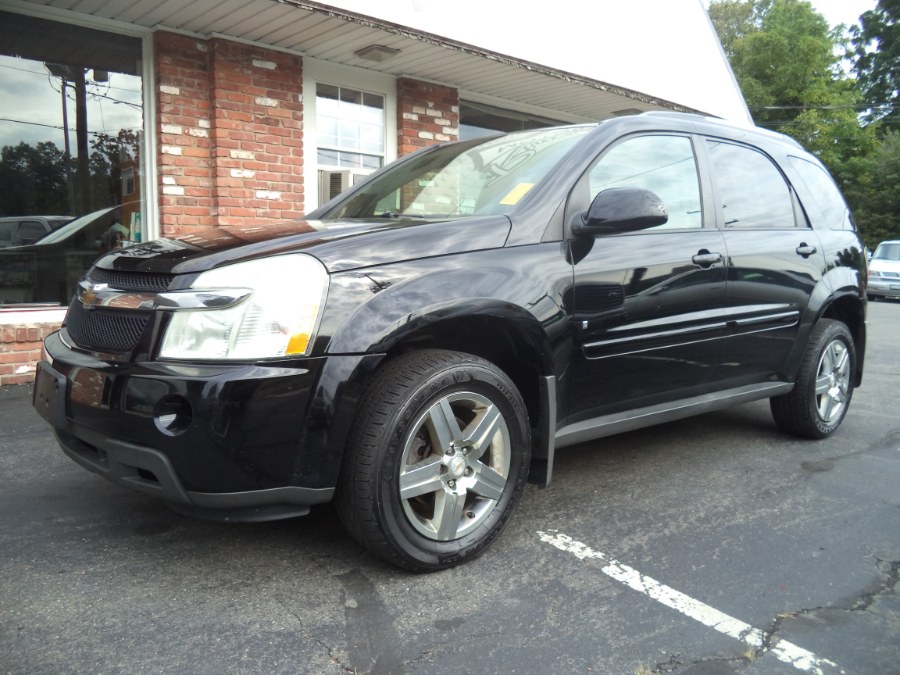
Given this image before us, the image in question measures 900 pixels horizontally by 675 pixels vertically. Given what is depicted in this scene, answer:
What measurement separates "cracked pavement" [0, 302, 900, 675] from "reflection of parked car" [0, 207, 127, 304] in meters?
2.92

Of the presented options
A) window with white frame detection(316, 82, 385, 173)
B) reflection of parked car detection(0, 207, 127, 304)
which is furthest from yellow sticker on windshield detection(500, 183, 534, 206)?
window with white frame detection(316, 82, 385, 173)

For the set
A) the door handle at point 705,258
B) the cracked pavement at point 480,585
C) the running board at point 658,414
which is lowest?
the cracked pavement at point 480,585

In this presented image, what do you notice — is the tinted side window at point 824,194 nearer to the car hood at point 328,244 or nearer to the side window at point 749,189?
the side window at point 749,189

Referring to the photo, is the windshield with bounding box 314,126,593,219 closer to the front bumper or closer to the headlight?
the headlight

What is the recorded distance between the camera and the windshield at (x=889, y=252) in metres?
20.6

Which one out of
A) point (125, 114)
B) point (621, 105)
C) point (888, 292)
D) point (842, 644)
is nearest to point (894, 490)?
point (842, 644)

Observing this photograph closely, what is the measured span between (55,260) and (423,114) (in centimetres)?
427

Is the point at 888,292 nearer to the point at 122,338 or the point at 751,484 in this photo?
the point at 751,484

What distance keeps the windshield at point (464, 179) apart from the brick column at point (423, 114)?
4.51 meters

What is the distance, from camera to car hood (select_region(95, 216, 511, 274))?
7.77 feet

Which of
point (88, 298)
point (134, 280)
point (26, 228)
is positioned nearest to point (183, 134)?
point (26, 228)

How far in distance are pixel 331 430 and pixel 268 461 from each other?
0.70ft

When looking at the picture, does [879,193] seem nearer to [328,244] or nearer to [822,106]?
[822,106]

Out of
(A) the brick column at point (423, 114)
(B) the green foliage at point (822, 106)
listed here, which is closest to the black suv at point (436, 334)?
(A) the brick column at point (423, 114)
